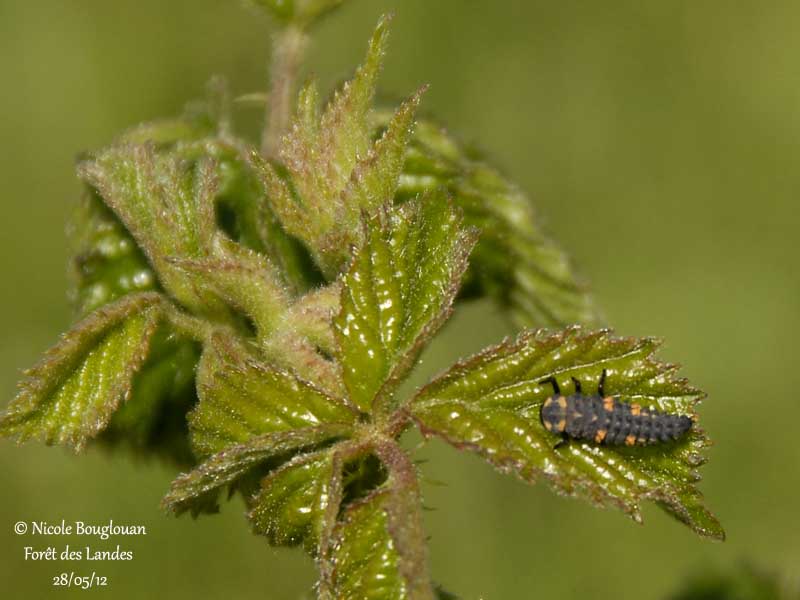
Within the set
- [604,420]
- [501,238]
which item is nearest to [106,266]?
[501,238]

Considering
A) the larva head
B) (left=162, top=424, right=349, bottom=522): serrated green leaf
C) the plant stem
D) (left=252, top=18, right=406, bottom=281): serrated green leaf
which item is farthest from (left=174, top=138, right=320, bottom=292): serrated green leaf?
the larva head

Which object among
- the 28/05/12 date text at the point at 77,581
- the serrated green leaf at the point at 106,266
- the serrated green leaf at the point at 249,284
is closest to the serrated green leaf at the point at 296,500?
the serrated green leaf at the point at 249,284

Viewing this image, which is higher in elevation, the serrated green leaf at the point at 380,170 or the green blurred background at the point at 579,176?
the green blurred background at the point at 579,176

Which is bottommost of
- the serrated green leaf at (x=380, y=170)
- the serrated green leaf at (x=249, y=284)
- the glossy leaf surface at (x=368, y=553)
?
the glossy leaf surface at (x=368, y=553)

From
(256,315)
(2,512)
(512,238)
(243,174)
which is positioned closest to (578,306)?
(512,238)

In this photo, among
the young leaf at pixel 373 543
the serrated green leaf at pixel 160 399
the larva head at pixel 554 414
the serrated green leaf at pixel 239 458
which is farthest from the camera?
the serrated green leaf at pixel 160 399

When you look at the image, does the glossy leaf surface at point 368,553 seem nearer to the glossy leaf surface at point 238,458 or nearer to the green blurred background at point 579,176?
the glossy leaf surface at point 238,458

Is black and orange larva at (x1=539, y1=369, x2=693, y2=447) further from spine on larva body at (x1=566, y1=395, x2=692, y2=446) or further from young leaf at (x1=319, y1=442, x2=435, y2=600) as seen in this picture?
young leaf at (x1=319, y1=442, x2=435, y2=600)

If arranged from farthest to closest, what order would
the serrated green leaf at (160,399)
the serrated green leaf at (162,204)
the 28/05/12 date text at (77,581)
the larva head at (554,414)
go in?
the 28/05/12 date text at (77,581)
the serrated green leaf at (160,399)
the serrated green leaf at (162,204)
the larva head at (554,414)
